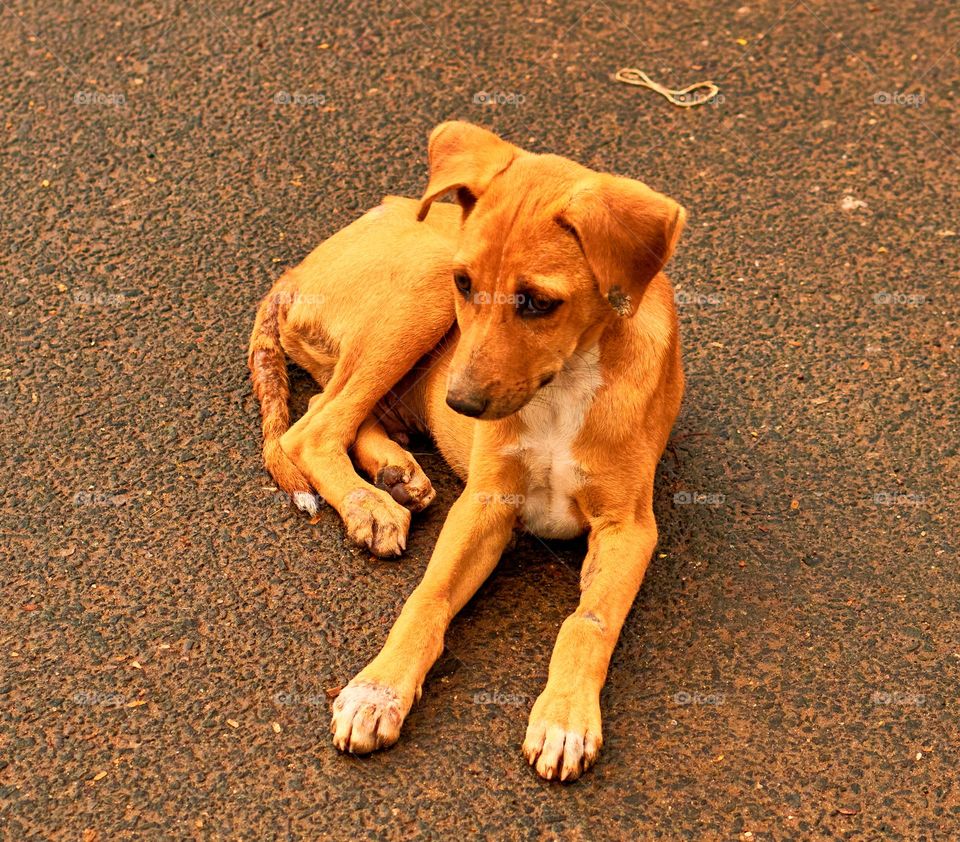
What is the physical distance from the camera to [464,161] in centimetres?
403

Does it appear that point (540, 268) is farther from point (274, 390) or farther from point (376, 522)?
point (274, 390)

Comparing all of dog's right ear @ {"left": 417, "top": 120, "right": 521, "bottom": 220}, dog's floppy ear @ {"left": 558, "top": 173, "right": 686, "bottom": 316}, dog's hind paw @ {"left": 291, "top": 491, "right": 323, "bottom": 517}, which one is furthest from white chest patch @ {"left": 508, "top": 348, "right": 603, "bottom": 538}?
dog's hind paw @ {"left": 291, "top": 491, "right": 323, "bottom": 517}

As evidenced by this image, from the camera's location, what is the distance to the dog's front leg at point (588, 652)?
3.74 metres

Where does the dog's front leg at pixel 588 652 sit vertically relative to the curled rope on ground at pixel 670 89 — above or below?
above

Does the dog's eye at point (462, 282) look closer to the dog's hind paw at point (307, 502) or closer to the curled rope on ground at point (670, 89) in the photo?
the dog's hind paw at point (307, 502)

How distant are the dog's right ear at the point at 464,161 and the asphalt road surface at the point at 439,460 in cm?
129

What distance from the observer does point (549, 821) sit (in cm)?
366

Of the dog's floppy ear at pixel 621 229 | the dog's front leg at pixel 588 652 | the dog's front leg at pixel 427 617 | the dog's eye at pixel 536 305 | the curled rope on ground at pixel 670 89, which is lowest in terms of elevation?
the curled rope on ground at pixel 670 89

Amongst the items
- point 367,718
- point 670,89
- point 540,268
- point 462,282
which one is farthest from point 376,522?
point 670,89

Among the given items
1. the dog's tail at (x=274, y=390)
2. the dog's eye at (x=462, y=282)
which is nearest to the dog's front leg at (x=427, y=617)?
the dog's tail at (x=274, y=390)

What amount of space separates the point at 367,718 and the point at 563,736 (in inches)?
22.9

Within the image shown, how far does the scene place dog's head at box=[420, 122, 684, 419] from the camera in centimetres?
372

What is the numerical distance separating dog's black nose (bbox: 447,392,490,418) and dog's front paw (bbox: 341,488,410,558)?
2.84 ft

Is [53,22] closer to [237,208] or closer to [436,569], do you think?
[237,208]
